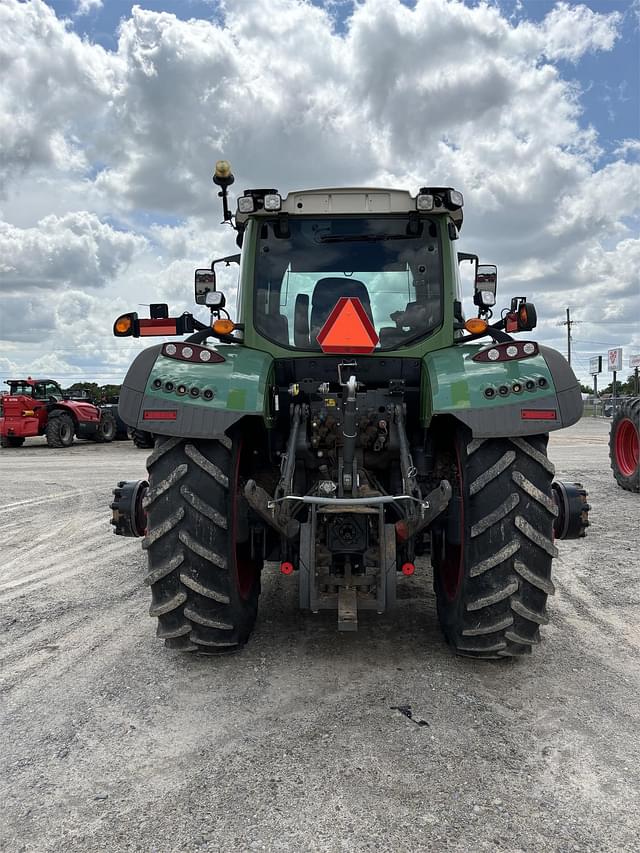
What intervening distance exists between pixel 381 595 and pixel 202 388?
142cm

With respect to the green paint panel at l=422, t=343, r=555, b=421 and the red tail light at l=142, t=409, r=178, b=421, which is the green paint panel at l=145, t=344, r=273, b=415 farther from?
the green paint panel at l=422, t=343, r=555, b=421

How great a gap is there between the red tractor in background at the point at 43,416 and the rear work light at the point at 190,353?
16.9 metres

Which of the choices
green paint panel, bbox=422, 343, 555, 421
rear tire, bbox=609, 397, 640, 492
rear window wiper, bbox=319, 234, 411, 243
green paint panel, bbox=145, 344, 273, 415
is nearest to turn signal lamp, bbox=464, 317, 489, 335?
green paint panel, bbox=422, 343, 555, 421

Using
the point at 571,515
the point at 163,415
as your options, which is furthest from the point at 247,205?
the point at 571,515

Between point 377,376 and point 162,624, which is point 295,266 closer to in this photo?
point 377,376

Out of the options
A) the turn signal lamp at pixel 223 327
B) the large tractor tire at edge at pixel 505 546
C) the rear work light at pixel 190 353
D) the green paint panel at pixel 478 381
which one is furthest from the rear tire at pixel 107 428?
the large tractor tire at edge at pixel 505 546

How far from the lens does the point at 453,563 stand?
372cm

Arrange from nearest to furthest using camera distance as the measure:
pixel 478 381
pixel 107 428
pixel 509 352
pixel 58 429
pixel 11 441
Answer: pixel 478 381
pixel 509 352
pixel 58 429
pixel 11 441
pixel 107 428

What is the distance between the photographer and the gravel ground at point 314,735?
2.12 meters

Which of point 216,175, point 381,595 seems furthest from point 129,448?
point 381,595

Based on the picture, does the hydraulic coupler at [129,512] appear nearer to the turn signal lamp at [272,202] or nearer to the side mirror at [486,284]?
the turn signal lamp at [272,202]

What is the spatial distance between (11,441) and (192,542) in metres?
18.3

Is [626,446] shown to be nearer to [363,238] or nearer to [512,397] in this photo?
[363,238]

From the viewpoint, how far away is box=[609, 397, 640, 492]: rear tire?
987 cm
